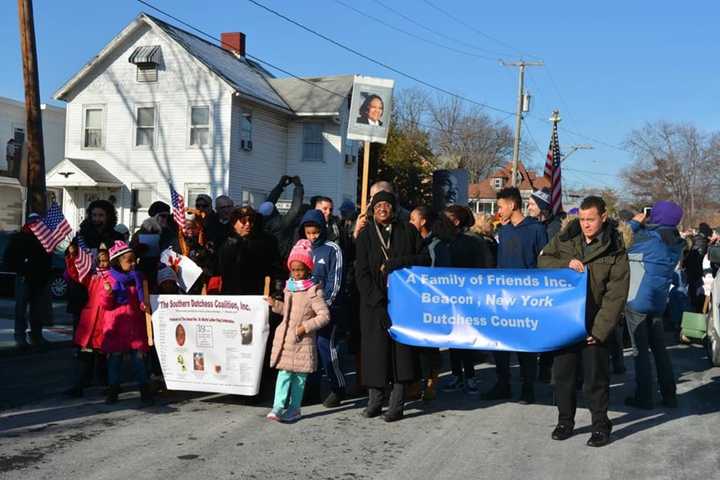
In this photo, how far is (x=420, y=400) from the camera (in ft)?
24.8

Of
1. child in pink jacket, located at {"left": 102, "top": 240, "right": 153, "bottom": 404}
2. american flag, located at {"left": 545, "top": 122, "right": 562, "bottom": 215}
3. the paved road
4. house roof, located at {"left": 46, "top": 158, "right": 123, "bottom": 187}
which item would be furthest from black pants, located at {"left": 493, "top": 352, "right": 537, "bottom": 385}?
house roof, located at {"left": 46, "top": 158, "right": 123, "bottom": 187}

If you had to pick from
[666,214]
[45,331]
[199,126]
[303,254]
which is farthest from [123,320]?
[199,126]

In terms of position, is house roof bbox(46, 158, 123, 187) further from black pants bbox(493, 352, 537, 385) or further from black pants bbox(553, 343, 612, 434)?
black pants bbox(553, 343, 612, 434)

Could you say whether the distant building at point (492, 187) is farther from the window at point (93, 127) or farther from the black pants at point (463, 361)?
the black pants at point (463, 361)

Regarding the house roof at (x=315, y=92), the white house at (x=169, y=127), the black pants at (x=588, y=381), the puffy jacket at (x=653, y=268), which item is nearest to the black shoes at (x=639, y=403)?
the puffy jacket at (x=653, y=268)

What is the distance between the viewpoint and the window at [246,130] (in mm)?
27297

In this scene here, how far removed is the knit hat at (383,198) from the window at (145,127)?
22.5m

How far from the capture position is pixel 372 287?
663 cm

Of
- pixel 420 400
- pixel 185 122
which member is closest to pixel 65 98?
pixel 185 122

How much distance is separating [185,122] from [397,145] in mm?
11511

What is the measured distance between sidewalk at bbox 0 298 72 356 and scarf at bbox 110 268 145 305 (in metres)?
3.58

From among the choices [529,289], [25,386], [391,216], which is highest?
[391,216]

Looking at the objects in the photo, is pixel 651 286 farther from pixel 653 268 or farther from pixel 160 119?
pixel 160 119

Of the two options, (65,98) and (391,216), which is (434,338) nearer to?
(391,216)
